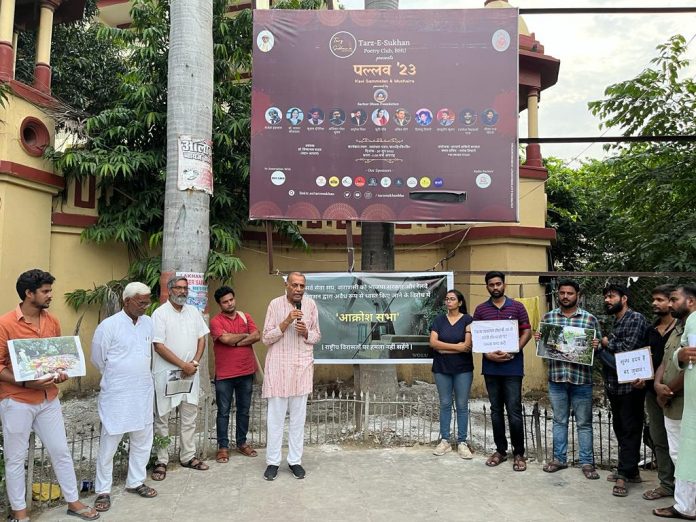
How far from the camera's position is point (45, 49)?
331 inches

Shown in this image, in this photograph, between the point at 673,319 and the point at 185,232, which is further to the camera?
the point at 185,232

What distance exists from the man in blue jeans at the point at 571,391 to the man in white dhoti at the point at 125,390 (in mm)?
3530

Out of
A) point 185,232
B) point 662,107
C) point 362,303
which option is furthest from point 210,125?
point 662,107

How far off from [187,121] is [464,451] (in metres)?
4.64

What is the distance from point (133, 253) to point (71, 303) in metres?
1.20

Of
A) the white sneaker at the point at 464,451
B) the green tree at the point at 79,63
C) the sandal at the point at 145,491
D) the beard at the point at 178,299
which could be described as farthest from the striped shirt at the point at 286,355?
the green tree at the point at 79,63

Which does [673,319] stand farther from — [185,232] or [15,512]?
[15,512]

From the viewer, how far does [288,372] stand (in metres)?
4.70

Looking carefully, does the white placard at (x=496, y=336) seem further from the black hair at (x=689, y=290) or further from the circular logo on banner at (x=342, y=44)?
the circular logo on banner at (x=342, y=44)

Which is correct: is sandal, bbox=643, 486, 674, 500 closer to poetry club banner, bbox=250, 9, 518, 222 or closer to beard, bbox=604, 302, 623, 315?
beard, bbox=604, 302, 623, 315

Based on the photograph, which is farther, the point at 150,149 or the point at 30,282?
the point at 150,149

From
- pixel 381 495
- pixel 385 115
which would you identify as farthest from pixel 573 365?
pixel 385 115

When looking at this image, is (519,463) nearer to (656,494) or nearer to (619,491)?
(619,491)

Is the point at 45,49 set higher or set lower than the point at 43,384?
higher
